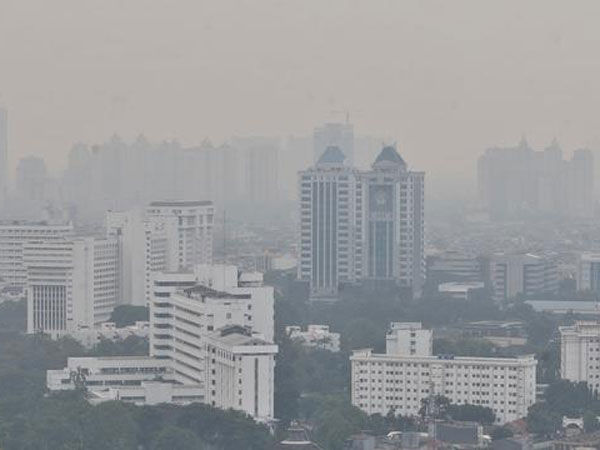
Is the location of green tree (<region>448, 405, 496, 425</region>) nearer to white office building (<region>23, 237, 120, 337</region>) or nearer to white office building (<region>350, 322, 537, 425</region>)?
white office building (<region>350, 322, 537, 425</region>)

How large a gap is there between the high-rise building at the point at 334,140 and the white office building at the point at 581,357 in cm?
1601

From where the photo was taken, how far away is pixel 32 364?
25531mm

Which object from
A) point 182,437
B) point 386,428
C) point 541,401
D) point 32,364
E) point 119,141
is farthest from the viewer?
point 119,141

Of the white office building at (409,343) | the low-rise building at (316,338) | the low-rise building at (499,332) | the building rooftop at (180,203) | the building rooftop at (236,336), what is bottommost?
the low-rise building at (499,332)

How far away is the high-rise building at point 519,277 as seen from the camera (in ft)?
130

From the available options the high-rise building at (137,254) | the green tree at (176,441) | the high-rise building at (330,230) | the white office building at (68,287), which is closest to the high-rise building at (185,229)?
the high-rise building at (137,254)

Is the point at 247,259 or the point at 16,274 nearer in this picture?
the point at 16,274

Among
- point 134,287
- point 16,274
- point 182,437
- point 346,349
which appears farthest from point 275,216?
point 182,437

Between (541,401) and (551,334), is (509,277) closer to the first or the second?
(551,334)

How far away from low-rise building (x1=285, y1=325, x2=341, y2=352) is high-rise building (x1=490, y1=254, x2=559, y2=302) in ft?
36.6

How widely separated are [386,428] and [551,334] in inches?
383

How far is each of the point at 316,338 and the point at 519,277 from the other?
490 inches

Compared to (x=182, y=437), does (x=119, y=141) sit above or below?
above

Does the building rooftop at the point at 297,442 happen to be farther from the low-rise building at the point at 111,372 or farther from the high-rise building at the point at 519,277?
the high-rise building at the point at 519,277
